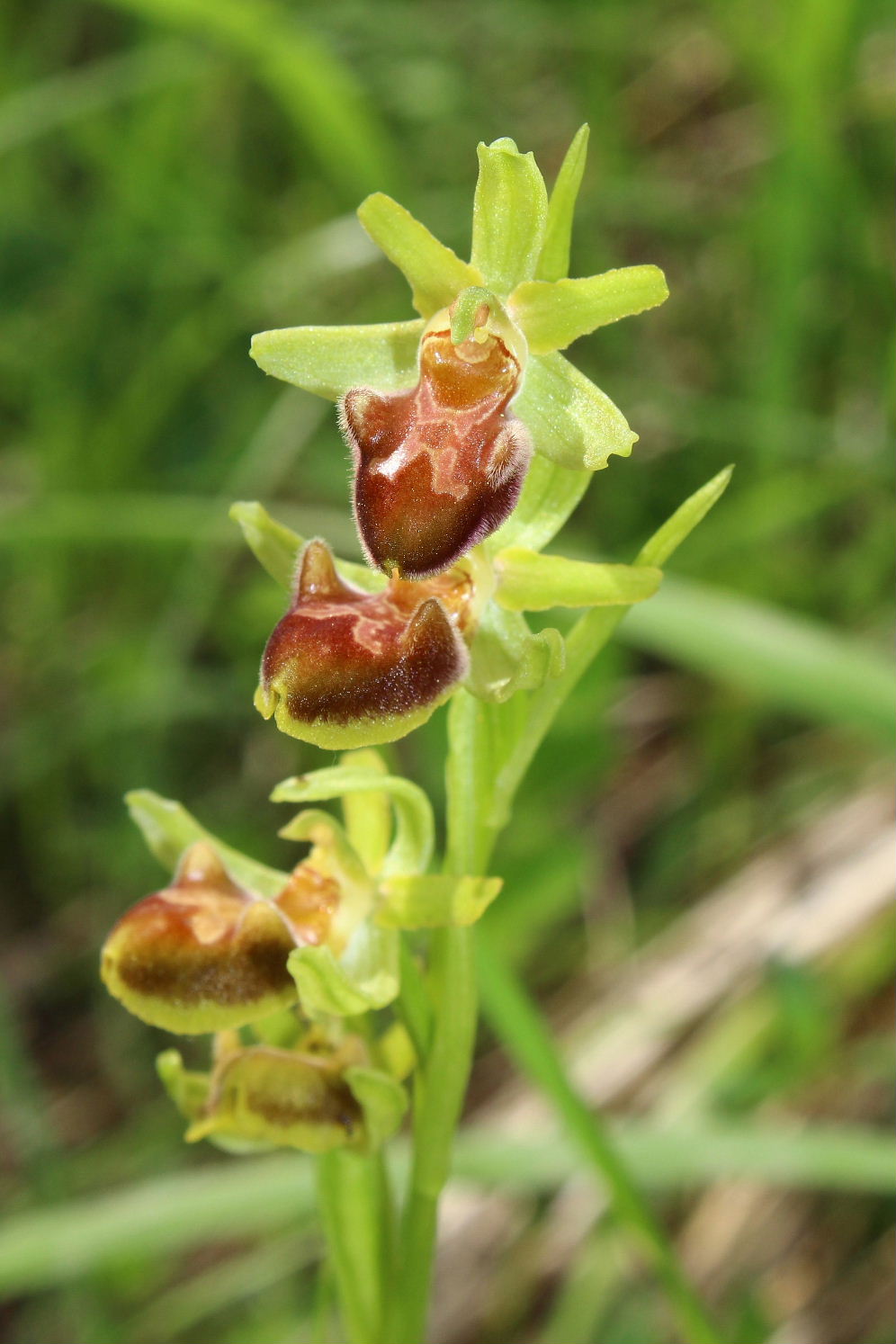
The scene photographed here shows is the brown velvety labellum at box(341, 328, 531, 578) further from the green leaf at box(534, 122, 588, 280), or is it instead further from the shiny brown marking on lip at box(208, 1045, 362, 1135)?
the shiny brown marking on lip at box(208, 1045, 362, 1135)

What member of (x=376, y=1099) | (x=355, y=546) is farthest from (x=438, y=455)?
(x=355, y=546)

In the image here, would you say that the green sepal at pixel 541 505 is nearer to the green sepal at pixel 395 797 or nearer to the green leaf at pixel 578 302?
the green leaf at pixel 578 302

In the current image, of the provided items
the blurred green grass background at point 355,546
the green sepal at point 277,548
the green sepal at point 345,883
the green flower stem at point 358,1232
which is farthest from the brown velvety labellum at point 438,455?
the blurred green grass background at point 355,546

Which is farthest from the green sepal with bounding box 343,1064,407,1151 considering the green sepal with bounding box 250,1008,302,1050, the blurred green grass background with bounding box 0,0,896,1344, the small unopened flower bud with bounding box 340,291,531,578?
the blurred green grass background with bounding box 0,0,896,1344

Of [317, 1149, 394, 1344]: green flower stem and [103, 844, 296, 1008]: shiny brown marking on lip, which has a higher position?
[103, 844, 296, 1008]: shiny brown marking on lip

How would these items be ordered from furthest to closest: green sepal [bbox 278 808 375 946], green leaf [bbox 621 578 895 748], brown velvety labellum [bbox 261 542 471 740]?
green leaf [bbox 621 578 895 748]
green sepal [bbox 278 808 375 946]
brown velvety labellum [bbox 261 542 471 740]

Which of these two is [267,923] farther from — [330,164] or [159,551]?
[330,164]

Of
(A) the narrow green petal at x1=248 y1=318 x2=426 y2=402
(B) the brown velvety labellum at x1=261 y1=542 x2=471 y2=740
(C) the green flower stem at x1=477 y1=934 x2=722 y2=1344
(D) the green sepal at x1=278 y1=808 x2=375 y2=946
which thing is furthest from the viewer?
(C) the green flower stem at x1=477 y1=934 x2=722 y2=1344
